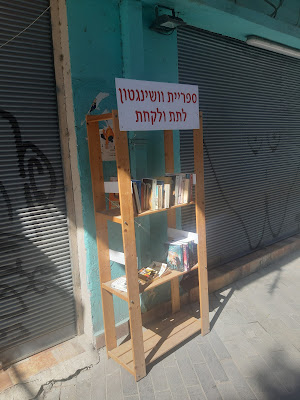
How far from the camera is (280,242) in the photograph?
6141 mm

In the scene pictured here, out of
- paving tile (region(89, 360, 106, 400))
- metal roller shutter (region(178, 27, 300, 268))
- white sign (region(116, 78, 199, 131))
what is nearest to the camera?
white sign (region(116, 78, 199, 131))

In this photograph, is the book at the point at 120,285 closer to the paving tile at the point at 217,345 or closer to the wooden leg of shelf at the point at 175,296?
the wooden leg of shelf at the point at 175,296

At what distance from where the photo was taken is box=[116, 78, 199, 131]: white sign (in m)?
2.60

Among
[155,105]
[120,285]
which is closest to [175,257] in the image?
[120,285]

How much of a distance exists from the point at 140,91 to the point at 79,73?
792mm

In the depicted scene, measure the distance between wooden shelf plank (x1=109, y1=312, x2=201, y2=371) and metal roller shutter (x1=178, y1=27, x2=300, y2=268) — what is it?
1371 mm

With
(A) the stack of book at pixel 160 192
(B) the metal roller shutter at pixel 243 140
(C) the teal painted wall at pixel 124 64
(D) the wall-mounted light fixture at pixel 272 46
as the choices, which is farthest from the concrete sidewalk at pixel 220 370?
(D) the wall-mounted light fixture at pixel 272 46

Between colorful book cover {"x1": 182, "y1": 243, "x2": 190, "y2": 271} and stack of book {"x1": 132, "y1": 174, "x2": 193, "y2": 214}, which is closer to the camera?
stack of book {"x1": 132, "y1": 174, "x2": 193, "y2": 214}

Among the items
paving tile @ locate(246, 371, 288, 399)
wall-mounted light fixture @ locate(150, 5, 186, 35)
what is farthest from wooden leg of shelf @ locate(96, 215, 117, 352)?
wall-mounted light fixture @ locate(150, 5, 186, 35)

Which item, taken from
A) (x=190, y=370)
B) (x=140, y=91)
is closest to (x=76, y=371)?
(x=190, y=370)

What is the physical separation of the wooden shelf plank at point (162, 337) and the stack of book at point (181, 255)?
78cm

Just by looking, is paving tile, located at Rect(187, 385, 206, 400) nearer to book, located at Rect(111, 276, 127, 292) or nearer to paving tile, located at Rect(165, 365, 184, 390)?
paving tile, located at Rect(165, 365, 184, 390)

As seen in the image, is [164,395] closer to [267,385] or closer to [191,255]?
[267,385]

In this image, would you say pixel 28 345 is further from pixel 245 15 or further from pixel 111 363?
pixel 245 15
